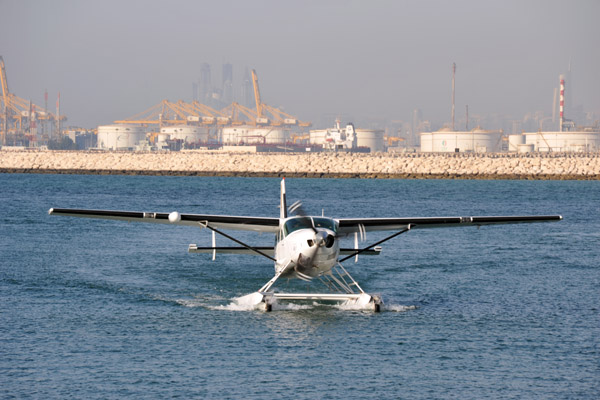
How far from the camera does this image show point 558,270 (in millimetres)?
30562

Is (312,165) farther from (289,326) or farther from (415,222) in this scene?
(289,326)

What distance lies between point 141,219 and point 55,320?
3216 mm

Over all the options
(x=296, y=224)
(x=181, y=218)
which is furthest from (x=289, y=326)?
(x=181, y=218)

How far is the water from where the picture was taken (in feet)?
49.8

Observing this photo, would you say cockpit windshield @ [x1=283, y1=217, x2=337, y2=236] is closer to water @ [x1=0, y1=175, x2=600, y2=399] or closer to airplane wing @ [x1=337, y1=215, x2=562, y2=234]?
airplane wing @ [x1=337, y1=215, x2=562, y2=234]

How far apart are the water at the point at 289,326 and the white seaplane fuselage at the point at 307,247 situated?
139cm

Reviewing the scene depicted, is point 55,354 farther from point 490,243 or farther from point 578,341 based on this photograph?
point 490,243

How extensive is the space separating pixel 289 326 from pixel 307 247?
2.19 meters

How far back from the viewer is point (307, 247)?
18.5 meters

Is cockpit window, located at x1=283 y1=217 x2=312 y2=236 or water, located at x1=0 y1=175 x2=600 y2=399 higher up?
cockpit window, located at x1=283 y1=217 x2=312 y2=236

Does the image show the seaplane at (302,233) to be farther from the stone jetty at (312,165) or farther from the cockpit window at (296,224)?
the stone jetty at (312,165)

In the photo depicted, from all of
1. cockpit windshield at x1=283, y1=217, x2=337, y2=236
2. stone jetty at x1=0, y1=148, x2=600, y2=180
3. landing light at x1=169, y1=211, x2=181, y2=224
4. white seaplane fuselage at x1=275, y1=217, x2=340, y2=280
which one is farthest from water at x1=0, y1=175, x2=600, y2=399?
stone jetty at x1=0, y1=148, x2=600, y2=180

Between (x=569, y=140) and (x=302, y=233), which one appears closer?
(x=302, y=233)

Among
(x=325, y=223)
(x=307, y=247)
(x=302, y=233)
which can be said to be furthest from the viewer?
(x=325, y=223)
